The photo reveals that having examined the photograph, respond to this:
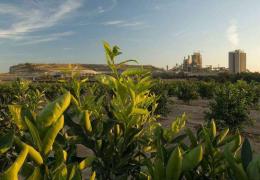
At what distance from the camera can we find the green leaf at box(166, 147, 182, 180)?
1247 mm

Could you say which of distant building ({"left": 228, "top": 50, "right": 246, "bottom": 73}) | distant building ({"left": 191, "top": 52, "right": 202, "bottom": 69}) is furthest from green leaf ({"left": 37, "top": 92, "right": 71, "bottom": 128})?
distant building ({"left": 191, "top": 52, "right": 202, "bottom": 69})

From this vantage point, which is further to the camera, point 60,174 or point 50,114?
point 50,114

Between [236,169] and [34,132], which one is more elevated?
[34,132]

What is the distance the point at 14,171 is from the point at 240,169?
80 centimetres

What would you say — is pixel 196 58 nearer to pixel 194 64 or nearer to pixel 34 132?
pixel 194 64

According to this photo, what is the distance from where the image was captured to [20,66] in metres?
162

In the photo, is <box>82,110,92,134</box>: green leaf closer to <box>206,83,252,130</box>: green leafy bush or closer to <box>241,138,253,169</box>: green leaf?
<box>241,138,253,169</box>: green leaf

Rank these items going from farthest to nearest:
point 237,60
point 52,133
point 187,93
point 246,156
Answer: point 237,60
point 187,93
point 246,156
point 52,133

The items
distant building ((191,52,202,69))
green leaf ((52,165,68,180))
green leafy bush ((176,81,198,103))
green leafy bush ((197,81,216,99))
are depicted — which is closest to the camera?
green leaf ((52,165,68,180))

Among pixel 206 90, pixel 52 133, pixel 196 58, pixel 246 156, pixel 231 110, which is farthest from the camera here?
pixel 196 58

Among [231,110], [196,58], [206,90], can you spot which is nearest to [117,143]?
[231,110]

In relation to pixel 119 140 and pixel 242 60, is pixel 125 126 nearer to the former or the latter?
pixel 119 140

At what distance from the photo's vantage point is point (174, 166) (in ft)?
4.16

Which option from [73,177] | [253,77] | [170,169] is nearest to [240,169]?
[170,169]
